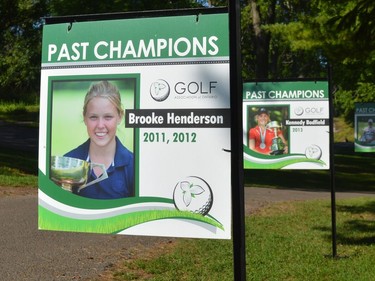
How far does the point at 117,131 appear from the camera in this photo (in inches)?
131

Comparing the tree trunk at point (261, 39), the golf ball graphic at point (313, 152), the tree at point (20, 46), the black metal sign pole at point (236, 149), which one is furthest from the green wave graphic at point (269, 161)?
the tree trunk at point (261, 39)

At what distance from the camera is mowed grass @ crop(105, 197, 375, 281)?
21.0ft

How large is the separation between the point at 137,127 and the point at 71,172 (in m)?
0.46

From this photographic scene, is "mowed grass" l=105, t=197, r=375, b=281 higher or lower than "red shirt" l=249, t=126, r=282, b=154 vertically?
lower

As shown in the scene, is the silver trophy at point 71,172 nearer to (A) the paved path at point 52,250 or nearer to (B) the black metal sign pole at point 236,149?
(B) the black metal sign pole at point 236,149

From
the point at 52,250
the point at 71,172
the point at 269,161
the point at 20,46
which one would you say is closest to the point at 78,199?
the point at 71,172

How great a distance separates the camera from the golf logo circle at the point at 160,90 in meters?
3.26

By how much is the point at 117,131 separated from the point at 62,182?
0.44m

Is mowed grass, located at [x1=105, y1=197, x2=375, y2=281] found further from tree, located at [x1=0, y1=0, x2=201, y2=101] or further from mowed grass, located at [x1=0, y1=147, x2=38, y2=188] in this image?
tree, located at [x1=0, y1=0, x2=201, y2=101]

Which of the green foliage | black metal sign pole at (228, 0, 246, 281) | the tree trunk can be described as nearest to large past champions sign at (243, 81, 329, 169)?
black metal sign pole at (228, 0, 246, 281)

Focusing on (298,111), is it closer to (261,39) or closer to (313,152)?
(313,152)

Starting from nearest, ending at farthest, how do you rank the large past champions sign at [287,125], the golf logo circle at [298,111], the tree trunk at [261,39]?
the large past champions sign at [287,125] → the golf logo circle at [298,111] → the tree trunk at [261,39]

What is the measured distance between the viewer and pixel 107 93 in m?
3.34

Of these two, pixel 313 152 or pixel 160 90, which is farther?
pixel 313 152
